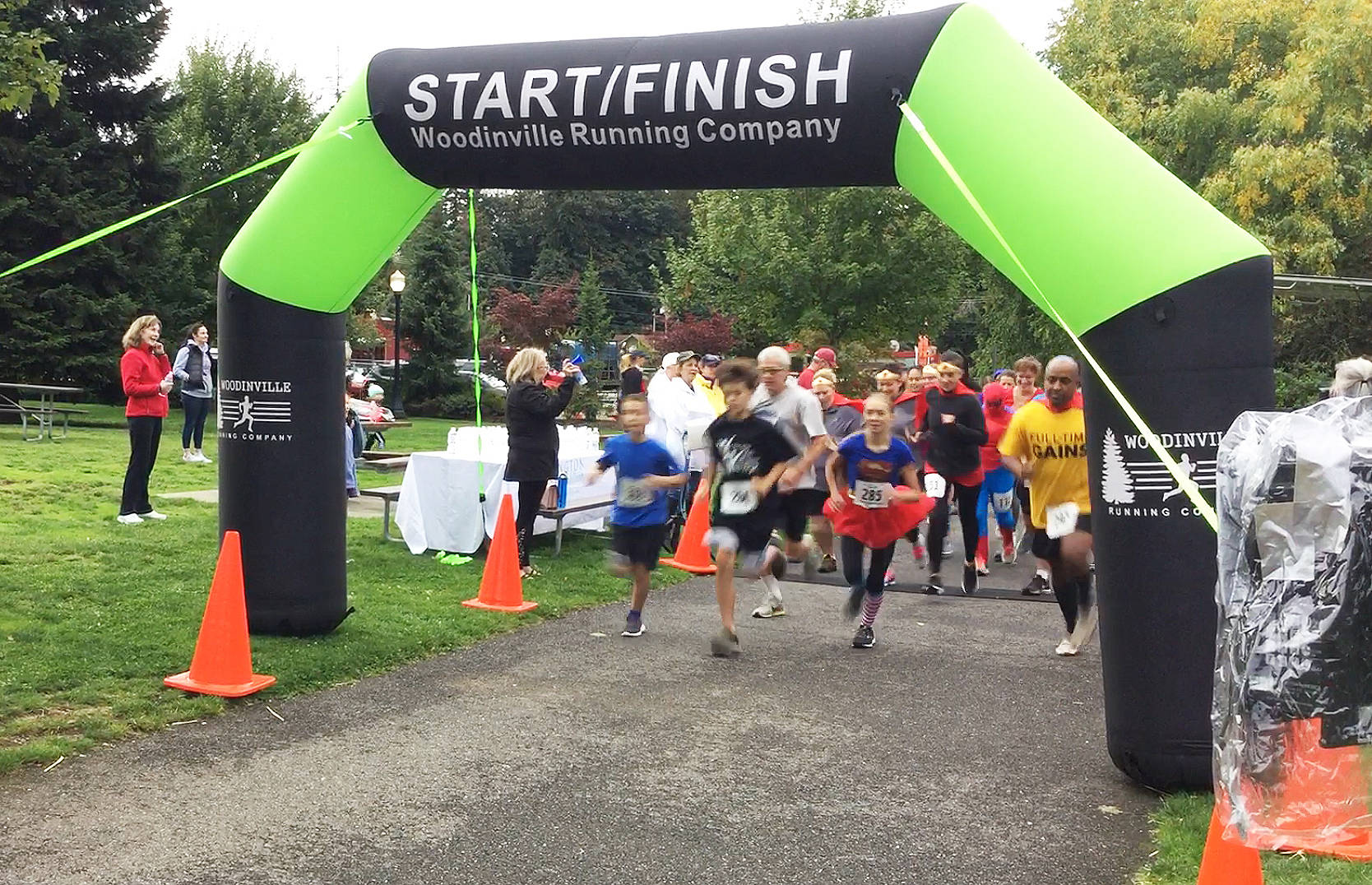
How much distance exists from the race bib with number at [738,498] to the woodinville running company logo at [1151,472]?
8.50 ft

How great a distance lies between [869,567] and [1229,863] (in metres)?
4.87

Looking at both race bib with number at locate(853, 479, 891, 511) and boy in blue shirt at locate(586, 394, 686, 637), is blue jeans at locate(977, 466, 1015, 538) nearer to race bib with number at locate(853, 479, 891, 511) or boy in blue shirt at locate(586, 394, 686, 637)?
race bib with number at locate(853, 479, 891, 511)

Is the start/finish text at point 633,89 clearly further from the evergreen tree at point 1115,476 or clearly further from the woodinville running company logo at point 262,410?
the evergreen tree at point 1115,476

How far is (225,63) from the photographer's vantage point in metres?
35.6

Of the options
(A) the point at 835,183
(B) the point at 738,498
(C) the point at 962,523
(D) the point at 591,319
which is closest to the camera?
(A) the point at 835,183

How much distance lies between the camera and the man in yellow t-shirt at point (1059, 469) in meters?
7.74

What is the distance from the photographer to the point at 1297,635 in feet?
9.75

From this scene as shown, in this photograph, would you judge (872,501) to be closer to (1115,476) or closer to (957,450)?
(957,450)

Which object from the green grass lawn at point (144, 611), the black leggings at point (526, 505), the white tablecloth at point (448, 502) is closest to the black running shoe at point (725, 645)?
the green grass lawn at point (144, 611)

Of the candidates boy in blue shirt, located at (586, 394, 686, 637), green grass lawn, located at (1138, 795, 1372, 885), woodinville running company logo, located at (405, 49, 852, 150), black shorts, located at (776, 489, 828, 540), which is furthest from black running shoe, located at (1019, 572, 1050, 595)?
woodinville running company logo, located at (405, 49, 852, 150)

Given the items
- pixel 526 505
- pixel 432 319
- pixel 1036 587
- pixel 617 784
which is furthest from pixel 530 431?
pixel 432 319

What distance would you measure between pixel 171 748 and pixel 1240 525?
455cm

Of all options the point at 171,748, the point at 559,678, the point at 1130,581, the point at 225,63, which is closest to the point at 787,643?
the point at 559,678

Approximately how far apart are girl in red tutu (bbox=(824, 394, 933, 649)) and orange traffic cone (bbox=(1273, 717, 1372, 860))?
486cm
